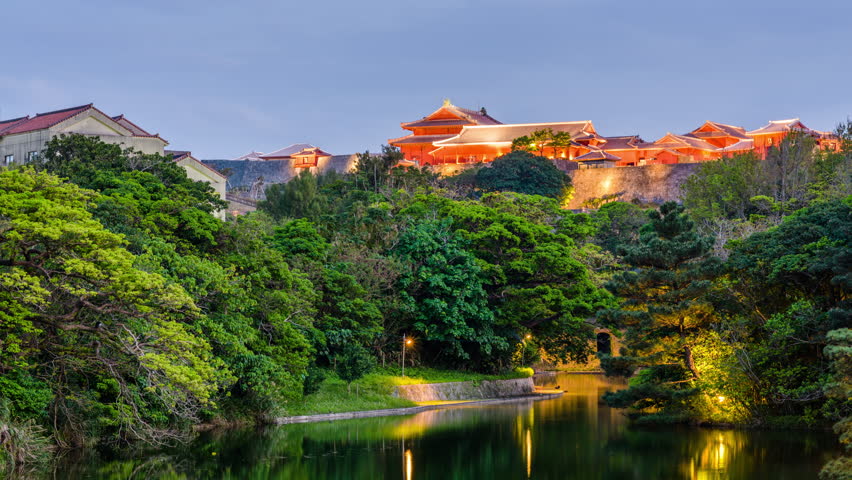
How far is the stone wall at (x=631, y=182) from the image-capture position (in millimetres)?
52656

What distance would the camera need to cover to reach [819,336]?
63.8 ft

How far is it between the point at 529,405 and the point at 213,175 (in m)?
16.8

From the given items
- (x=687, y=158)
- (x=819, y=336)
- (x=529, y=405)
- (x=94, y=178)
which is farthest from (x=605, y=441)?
(x=687, y=158)

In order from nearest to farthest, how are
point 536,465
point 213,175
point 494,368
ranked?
point 536,465, point 494,368, point 213,175

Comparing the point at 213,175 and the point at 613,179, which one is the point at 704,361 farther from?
the point at 613,179

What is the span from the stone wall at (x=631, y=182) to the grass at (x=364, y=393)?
2714cm

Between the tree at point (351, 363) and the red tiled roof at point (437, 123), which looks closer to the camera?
the tree at point (351, 363)

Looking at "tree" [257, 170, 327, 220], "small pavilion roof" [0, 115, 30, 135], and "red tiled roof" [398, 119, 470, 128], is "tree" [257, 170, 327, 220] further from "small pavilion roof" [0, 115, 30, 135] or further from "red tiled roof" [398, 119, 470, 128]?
"red tiled roof" [398, 119, 470, 128]

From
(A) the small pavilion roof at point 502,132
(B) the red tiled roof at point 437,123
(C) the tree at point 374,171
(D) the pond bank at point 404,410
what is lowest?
(D) the pond bank at point 404,410

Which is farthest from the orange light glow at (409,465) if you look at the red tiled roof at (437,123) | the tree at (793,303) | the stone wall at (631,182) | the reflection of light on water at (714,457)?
the red tiled roof at (437,123)

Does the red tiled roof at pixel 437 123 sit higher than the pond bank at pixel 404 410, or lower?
higher

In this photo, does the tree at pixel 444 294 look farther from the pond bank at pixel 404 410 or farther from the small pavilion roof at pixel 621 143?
the small pavilion roof at pixel 621 143

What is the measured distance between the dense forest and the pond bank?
516 mm

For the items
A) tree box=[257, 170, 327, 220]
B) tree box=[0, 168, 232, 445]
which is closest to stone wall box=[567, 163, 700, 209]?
tree box=[257, 170, 327, 220]
